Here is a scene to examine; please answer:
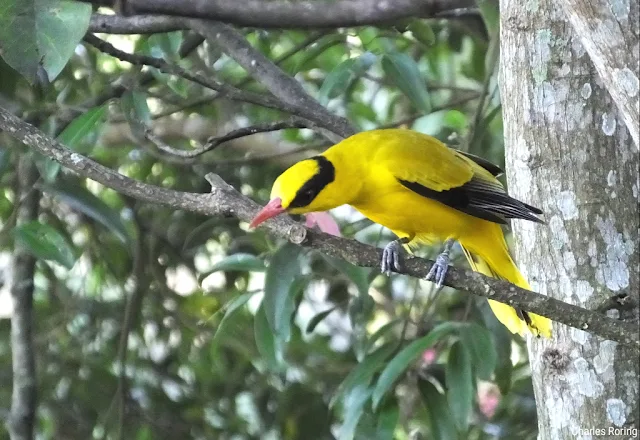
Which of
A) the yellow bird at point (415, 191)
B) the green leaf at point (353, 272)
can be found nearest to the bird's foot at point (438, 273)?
the yellow bird at point (415, 191)

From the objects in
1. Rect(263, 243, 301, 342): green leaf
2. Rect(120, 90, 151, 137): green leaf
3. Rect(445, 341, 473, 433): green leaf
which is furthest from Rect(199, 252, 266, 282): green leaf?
Rect(445, 341, 473, 433): green leaf

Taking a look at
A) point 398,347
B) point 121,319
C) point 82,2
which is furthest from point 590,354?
point 121,319

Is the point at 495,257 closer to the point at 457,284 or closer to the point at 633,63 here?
the point at 457,284

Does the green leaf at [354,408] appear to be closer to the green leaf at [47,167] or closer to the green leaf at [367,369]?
the green leaf at [367,369]

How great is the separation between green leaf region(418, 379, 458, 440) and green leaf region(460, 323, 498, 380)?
0.14 metres

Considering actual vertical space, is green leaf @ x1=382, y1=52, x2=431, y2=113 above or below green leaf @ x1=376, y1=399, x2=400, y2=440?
above

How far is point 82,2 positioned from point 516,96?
0.75 m

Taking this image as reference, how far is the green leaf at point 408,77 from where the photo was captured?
1954 millimetres

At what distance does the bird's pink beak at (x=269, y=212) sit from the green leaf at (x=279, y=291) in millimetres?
372

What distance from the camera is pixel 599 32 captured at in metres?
1.14

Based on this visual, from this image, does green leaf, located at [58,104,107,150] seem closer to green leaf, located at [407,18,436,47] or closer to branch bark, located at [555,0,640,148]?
green leaf, located at [407,18,436,47]

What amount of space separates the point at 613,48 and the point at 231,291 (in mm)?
1761

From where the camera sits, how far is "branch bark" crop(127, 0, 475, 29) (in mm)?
1499

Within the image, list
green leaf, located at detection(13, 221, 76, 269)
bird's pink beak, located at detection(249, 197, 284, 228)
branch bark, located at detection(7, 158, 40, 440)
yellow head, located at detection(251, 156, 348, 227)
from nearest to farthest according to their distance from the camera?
bird's pink beak, located at detection(249, 197, 284, 228)
yellow head, located at detection(251, 156, 348, 227)
green leaf, located at detection(13, 221, 76, 269)
branch bark, located at detection(7, 158, 40, 440)
